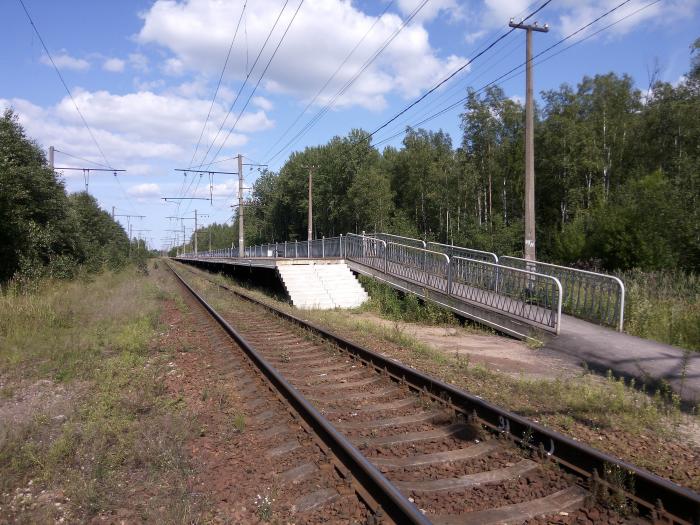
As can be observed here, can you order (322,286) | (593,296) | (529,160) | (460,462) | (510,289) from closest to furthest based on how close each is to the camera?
(460,462), (593,296), (510,289), (529,160), (322,286)

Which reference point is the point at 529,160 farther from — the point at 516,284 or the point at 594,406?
the point at 594,406

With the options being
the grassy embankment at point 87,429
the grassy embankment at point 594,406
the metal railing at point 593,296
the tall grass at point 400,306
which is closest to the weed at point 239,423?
the grassy embankment at point 87,429

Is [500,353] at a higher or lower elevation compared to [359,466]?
lower

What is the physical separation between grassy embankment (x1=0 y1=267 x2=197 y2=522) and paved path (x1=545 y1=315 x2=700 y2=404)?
6.24m

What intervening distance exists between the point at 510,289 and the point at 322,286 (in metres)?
7.74

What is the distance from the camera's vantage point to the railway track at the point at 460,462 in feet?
12.1

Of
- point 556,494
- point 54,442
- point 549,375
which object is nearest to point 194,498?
point 54,442

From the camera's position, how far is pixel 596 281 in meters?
10.9

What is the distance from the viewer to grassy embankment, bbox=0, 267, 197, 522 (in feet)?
13.0

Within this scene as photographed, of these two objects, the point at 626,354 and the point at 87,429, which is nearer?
the point at 87,429

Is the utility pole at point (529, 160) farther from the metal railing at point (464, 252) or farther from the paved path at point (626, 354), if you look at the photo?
the paved path at point (626, 354)

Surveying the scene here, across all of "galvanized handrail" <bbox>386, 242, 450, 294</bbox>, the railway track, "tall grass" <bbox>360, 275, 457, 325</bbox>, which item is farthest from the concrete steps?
the railway track

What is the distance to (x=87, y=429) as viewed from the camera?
5383 mm

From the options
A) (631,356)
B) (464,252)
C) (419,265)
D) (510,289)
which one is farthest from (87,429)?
(464,252)
